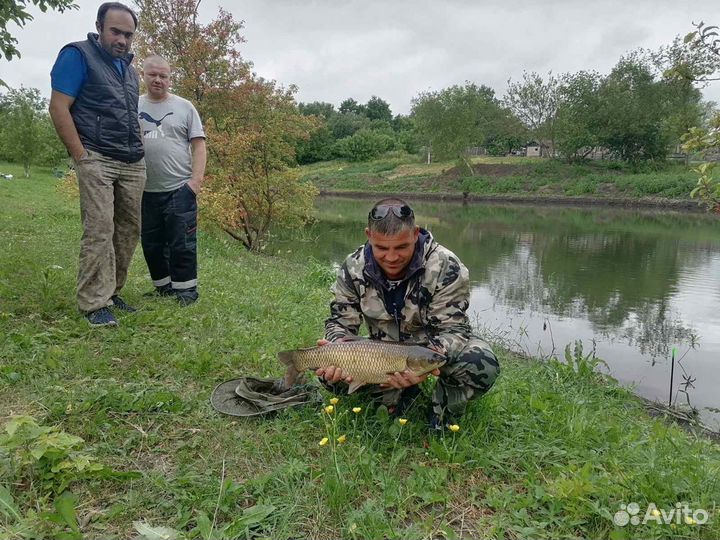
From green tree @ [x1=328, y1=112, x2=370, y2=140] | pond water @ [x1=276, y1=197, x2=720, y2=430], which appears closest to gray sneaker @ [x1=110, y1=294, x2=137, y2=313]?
pond water @ [x1=276, y1=197, x2=720, y2=430]

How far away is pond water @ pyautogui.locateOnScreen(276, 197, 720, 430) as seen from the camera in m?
6.85

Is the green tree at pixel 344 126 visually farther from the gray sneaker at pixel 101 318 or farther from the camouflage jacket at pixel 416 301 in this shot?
the camouflage jacket at pixel 416 301

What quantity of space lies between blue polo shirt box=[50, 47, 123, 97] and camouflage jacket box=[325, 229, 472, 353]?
8.28 ft

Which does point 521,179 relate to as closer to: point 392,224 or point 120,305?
point 120,305

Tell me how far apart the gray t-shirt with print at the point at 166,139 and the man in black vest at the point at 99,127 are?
482 millimetres

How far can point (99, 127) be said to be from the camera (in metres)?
3.99

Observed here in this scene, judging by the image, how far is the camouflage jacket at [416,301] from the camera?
9.27ft

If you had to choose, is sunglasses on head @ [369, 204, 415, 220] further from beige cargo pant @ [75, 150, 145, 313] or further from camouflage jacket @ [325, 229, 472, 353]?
beige cargo pant @ [75, 150, 145, 313]

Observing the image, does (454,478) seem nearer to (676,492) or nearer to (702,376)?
(676,492)

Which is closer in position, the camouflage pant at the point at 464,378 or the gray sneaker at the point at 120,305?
the camouflage pant at the point at 464,378

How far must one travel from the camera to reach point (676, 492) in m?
2.31

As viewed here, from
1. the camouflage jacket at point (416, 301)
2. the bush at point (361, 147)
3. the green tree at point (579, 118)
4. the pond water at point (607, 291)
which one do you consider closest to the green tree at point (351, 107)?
the bush at point (361, 147)

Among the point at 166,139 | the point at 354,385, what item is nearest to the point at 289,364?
the point at 354,385

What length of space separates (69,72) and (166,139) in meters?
1.04
